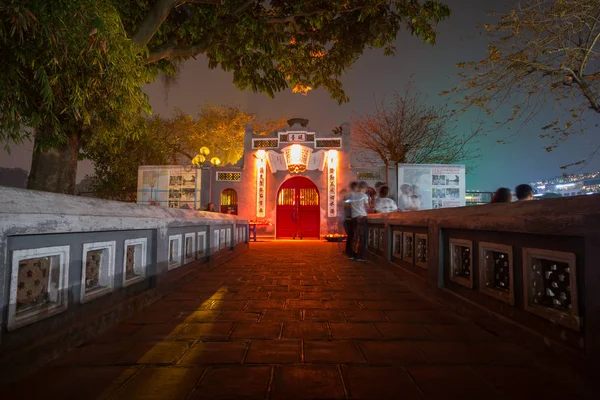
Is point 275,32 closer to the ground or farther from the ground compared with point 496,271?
farther from the ground

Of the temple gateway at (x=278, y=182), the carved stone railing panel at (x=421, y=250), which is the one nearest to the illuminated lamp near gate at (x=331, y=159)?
the temple gateway at (x=278, y=182)

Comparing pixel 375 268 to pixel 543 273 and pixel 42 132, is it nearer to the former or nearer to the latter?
pixel 543 273

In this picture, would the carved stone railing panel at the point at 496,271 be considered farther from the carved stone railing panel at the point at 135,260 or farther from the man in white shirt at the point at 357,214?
the man in white shirt at the point at 357,214

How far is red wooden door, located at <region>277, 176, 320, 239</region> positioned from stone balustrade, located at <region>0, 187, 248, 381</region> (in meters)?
13.6

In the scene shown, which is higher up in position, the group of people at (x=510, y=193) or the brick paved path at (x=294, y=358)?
the group of people at (x=510, y=193)

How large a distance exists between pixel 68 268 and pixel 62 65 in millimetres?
3525

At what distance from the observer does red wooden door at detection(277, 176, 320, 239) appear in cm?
1733

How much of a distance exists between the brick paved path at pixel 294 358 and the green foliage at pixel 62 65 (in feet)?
10.4

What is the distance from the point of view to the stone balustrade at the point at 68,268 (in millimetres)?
1813

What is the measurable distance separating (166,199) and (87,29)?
13.7 metres

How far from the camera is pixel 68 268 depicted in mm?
2268

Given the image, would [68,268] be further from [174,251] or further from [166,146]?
[166,146]

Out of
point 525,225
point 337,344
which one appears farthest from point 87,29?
point 525,225

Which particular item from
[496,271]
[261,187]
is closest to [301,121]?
[261,187]
